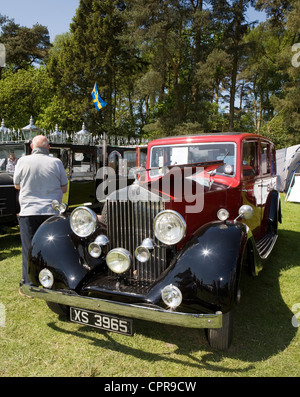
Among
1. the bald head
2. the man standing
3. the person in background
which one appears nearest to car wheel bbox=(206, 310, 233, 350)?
the man standing

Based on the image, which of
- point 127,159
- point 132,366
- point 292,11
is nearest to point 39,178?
point 132,366

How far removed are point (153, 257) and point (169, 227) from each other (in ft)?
1.38

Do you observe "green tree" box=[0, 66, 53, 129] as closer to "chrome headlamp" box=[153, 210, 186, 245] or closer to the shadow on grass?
the shadow on grass

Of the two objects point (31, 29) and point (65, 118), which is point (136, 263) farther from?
point (31, 29)

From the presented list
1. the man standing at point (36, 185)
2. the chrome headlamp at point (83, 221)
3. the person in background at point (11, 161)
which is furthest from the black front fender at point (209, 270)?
the person in background at point (11, 161)

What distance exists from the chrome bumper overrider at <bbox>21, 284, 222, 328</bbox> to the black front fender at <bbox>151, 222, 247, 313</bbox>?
0.42 feet

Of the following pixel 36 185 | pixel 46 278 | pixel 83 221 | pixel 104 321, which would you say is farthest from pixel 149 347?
pixel 36 185

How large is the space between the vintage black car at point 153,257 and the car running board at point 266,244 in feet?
1.94

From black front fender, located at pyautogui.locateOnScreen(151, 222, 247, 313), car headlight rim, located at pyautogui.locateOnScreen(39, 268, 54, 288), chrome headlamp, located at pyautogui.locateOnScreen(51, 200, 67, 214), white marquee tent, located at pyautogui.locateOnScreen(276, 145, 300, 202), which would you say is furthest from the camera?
white marquee tent, located at pyautogui.locateOnScreen(276, 145, 300, 202)

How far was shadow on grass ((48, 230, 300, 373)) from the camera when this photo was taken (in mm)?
2506

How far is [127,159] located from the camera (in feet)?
34.9

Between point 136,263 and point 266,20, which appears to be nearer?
point 136,263

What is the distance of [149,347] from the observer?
8.73 ft
